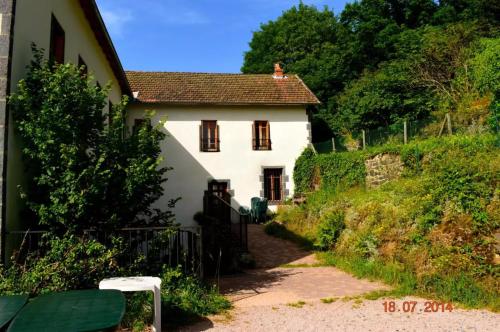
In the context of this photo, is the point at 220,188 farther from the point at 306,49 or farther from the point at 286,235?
the point at 306,49

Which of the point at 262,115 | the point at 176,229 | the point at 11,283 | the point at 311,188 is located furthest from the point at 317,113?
the point at 11,283

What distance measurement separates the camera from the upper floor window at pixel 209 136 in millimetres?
18109

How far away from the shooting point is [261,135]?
18641 millimetres

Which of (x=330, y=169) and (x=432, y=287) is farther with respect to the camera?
(x=330, y=169)

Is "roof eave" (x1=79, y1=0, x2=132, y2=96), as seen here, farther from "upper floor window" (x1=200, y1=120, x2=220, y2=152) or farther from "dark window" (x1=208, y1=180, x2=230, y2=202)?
"dark window" (x1=208, y1=180, x2=230, y2=202)

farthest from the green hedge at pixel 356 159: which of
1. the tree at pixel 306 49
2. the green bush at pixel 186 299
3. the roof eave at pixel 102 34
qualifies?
the tree at pixel 306 49

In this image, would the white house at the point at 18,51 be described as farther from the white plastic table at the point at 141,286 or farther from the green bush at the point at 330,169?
the green bush at the point at 330,169

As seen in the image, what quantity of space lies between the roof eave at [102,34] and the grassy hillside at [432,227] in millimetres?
7257

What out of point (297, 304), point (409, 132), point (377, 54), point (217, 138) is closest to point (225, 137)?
point (217, 138)

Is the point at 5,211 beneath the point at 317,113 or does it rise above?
beneath

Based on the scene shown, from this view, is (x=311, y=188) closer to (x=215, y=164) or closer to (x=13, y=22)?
(x=215, y=164)

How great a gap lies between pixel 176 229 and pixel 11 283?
2.24m

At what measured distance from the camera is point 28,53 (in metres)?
6.01

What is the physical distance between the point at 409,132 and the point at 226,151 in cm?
788
